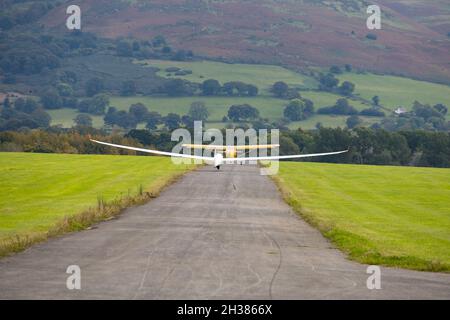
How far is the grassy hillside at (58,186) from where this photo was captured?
3134 cm

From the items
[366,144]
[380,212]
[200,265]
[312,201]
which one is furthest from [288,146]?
[200,265]

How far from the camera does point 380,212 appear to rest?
3925 cm

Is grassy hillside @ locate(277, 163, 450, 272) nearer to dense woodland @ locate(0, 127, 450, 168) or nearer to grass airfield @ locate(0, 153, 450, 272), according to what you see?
grass airfield @ locate(0, 153, 450, 272)

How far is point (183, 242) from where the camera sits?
83.0 ft

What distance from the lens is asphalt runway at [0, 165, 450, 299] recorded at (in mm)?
17234

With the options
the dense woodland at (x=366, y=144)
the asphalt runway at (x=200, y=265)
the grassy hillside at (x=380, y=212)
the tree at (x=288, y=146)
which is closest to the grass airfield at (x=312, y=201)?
the grassy hillside at (x=380, y=212)

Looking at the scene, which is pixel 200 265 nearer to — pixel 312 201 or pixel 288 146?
pixel 312 201

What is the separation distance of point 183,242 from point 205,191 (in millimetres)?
22011

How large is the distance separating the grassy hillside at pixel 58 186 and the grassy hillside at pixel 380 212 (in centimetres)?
864

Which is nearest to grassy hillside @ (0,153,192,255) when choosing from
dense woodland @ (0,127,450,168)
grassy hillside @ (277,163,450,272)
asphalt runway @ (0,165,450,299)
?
asphalt runway @ (0,165,450,299)

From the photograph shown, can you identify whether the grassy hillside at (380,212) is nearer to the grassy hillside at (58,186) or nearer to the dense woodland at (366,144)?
the grassy hillside at (58,186)

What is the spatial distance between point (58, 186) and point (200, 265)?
1279 inches

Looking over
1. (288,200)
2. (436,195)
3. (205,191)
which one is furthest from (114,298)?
(436,195)
